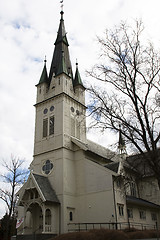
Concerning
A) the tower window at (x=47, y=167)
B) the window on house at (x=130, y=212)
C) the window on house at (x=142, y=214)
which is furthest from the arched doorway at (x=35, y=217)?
the window on house at (x=142, y=214)

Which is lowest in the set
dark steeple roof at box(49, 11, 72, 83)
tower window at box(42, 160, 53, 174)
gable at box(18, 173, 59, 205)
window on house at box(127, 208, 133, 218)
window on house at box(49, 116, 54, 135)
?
window on house at box(127, 208, 133, 218)

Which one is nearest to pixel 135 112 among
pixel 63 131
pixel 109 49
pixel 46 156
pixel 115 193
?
pixel 109 49

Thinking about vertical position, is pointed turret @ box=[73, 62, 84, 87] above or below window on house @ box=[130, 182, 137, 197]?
above

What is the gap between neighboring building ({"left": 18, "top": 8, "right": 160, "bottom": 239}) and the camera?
27.4 meters

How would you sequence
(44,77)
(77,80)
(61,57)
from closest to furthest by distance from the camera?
(44,77)
(61,57)
(77,80)

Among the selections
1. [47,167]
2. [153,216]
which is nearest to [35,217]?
[47,167]

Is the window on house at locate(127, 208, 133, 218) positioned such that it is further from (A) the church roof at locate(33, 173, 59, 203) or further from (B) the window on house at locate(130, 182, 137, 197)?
(A) the church roof at locate(33, 173, 59, 203)

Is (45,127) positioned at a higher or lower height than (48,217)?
higher

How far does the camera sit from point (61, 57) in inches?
1560

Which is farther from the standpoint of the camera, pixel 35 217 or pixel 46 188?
pixel 35 217

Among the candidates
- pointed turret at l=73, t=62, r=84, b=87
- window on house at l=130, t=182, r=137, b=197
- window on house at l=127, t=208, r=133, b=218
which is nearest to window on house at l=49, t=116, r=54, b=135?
pointed turret at l=73, t=62, r=84, b=87

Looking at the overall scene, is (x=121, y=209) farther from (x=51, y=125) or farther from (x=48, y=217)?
(x=51, y=125)

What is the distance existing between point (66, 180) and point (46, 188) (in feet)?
8.55

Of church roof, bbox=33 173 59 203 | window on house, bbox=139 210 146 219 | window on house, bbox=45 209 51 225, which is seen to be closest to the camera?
church roof, bbox=33 173 59 203
